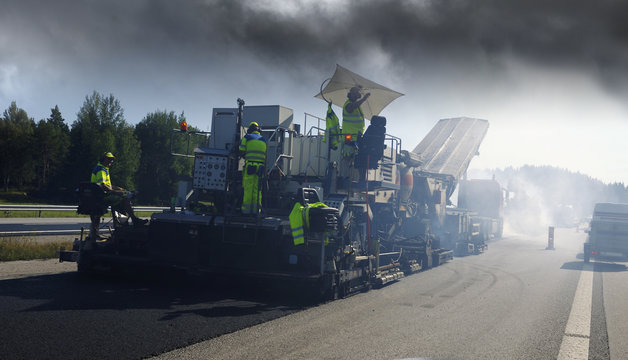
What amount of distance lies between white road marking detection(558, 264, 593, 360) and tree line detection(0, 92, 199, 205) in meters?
38.2

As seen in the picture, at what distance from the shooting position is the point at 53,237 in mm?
12742

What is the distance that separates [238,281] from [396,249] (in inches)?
194

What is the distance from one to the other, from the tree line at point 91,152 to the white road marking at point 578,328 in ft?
125

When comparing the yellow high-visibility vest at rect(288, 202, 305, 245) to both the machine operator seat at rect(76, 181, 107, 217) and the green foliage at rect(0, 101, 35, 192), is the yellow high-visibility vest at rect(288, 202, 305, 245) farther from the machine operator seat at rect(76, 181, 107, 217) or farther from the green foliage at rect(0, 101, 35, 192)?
the green foliage at rect(0, 101, 35, 192)

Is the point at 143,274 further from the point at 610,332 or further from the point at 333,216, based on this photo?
the point at 610,332

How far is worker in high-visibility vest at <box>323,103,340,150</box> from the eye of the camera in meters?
9.16

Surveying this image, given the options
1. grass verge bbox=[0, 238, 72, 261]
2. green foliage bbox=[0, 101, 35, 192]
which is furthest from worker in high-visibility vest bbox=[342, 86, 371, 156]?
green foliage bbox=[0, 101, 35, 192]

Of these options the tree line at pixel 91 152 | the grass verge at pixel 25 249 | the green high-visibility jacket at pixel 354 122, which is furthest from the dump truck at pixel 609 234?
the tree line at pixel 91 152

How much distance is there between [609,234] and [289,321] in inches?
557

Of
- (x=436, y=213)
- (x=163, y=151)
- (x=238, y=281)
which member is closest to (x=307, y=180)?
(x=238, y=281)

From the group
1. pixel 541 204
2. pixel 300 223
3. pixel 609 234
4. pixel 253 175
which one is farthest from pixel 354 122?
pixel 541 204

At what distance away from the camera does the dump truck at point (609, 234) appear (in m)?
15.8

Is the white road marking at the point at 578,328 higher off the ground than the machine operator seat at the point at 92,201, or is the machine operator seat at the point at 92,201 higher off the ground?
the machine operator seat at the point at 92,201

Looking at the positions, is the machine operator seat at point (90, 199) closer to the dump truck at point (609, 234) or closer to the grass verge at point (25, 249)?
the grass verge at point (25, 249)
